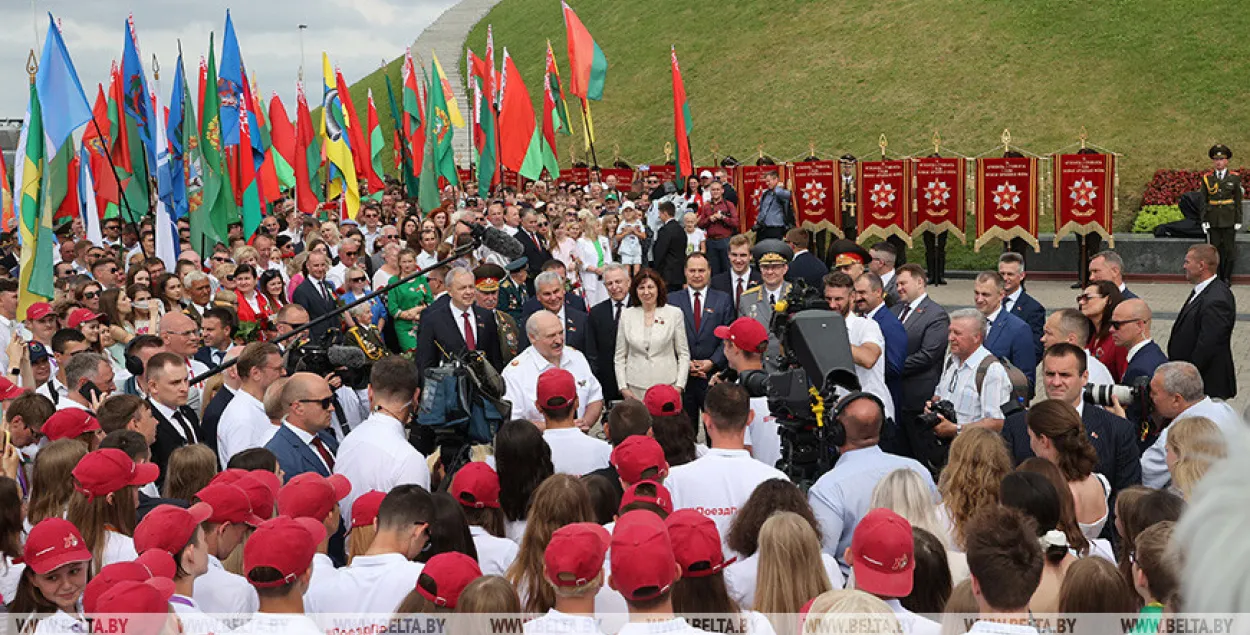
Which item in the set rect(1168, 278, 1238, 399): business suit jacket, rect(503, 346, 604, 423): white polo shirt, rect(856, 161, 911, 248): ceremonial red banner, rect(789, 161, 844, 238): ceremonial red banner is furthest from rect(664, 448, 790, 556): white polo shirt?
rect(789, 161, 844, 238): ceremonial red banner

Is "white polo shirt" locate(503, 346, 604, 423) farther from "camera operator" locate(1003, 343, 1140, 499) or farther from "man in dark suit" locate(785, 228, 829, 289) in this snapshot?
"man in dark suit" locate(785, 228, 829, 289)

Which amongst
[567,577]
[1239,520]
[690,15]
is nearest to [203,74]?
[567,577]

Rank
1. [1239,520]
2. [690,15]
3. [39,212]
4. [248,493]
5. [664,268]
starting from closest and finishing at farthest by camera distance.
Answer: [1239,520], [248,493], [39,212], [664,268], [690,15]

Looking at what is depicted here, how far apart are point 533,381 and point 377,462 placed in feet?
8.17

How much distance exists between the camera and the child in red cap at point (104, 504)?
16.6ft

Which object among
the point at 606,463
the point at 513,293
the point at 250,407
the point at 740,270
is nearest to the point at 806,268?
the point at 740,270

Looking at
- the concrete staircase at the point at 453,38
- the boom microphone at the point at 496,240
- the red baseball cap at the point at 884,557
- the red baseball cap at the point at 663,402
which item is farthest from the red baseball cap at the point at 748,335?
the concrete staircase at the point at 453,38

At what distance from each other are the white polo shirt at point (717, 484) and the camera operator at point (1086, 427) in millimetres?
1766

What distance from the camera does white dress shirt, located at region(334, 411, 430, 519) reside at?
620cm

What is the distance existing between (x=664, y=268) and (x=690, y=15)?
29.4 metres

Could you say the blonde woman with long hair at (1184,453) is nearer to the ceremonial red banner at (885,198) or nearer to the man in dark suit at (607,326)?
the man in dark suit at (607,326)

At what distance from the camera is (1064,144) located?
96.8ft

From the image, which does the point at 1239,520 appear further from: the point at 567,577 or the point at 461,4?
the point at 461,4

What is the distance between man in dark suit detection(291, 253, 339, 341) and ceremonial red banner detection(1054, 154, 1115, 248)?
12.2 meters
